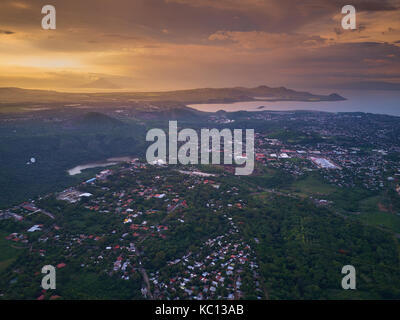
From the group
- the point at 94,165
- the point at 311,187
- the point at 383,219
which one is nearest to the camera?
the point at 383,219

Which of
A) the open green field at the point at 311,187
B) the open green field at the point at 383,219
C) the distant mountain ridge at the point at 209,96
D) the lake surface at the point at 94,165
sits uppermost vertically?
the distant mountain ridge at the point at 209,96

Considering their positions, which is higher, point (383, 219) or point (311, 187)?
point (311, 187)

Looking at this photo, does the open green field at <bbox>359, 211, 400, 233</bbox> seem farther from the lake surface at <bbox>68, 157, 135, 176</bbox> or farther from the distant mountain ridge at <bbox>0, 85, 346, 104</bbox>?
the distant mountain ridge at <bbox>0, 85, 346, 104</bbox>

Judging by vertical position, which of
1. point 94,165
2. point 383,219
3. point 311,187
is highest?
point 94,165

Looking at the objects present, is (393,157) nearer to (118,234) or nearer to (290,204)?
(290,204)

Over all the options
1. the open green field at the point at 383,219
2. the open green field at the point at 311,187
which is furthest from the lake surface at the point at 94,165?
the open green field at the point at 383,219

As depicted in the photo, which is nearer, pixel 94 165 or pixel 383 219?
pixel 383 219

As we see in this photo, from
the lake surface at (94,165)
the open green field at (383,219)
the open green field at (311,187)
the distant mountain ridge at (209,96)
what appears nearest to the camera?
the open green field at (383,219)

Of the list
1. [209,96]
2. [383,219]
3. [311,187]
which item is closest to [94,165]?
[311,187]

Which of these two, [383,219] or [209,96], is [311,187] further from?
[209,96]

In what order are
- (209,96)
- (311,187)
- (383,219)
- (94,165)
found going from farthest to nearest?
(209,96) < (94,165) < (311,187) < (383,219)

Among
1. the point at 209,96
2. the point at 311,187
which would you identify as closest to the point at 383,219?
the point at 311,187

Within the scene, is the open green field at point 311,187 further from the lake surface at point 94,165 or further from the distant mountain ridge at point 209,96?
the distant mountain ridge at point 209,96
